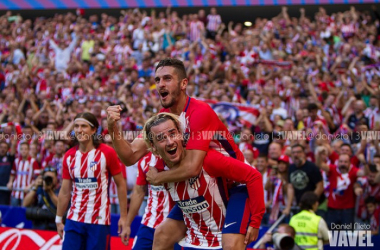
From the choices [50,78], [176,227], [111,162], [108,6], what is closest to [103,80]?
[50,78]

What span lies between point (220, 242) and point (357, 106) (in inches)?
256

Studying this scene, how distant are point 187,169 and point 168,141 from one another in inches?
10.6

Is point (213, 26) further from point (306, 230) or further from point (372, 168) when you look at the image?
point (306, 230)

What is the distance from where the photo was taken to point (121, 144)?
4.60 m

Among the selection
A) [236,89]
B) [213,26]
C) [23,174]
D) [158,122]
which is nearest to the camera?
[158,122]

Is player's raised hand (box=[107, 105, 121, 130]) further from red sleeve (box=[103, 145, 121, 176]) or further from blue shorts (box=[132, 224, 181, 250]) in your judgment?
blue shorts (box=[132, 224, 181, 250])

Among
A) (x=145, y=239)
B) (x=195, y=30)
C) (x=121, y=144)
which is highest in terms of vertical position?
(x=195, y=30)

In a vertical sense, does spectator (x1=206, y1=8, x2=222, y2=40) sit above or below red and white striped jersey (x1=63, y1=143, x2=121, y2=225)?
above

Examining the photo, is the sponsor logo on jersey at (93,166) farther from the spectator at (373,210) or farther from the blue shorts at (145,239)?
the spectator at (373,210)

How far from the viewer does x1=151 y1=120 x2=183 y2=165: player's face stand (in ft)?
13.7

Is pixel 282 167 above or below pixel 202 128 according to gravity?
above

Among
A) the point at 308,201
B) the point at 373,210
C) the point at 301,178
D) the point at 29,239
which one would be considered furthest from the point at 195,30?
the point at 308,201

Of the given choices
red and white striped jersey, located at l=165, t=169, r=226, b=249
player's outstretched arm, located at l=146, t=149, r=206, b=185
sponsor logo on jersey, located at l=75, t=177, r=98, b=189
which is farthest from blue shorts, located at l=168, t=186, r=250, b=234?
sponsor logo on jersey, located at l=75, t=177, r=98, b=189

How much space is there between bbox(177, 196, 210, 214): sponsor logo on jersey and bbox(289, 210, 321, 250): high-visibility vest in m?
2.90
